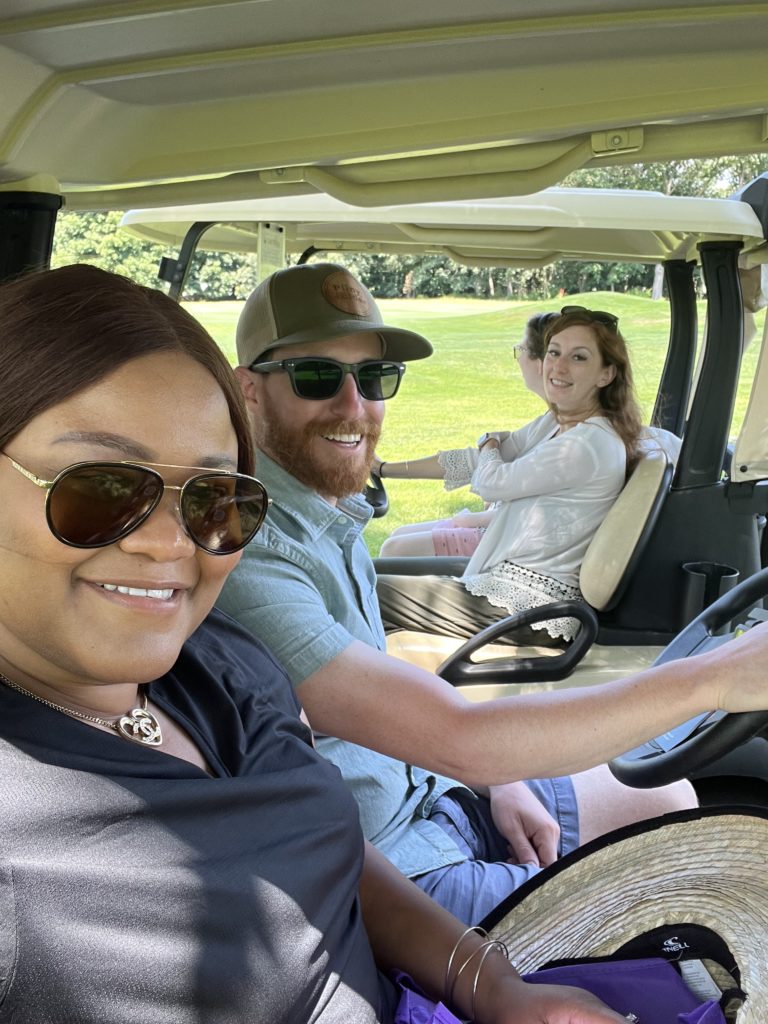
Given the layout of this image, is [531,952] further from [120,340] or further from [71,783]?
[120,340]

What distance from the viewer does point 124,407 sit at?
3.66 feet

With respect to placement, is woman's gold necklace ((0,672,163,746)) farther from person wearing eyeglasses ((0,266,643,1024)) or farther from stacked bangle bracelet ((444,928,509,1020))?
stacked bangle bracelet ((444,928,509,1020))

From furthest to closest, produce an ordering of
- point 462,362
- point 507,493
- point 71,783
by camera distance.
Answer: point 462,362, point 507,493, point 71,783

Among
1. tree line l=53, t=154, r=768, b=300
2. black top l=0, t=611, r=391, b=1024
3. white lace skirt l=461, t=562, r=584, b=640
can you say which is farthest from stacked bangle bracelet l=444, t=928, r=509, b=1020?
tree line l=53, t=154, r=768, b=300

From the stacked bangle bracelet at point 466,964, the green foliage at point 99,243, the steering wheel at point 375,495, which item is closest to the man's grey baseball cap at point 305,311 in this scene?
the stacked bangle bracelet at point 466,964

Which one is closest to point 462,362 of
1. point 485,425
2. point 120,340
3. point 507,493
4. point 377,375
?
point 485,425

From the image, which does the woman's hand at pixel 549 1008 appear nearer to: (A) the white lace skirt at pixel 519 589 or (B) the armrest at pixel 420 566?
(A) the white lace skirt at pixel 519 589

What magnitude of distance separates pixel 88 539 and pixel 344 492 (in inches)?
37.2

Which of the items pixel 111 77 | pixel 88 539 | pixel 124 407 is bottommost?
pixel 88 539

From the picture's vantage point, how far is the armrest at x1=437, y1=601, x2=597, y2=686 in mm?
3615

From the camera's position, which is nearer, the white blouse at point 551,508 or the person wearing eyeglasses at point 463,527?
the white blouse at point 551,508

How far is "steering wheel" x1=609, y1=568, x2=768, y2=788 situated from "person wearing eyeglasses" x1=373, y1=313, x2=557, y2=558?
2.89 metres

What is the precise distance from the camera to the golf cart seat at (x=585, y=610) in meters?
3.65

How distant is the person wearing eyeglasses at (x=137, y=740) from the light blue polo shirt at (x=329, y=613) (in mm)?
317
